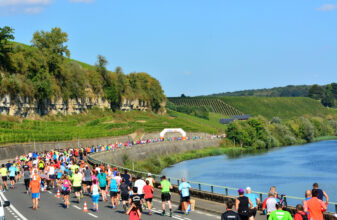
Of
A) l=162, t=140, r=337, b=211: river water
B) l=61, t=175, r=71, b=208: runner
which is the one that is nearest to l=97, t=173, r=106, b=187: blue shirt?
l=61, t=175, r=71, b=208: runner

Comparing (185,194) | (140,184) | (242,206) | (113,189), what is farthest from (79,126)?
(242,206)

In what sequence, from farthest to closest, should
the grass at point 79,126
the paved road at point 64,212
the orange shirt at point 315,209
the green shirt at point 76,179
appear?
the grass at point 79,126 < the green shirt at point 76,179 < the paved road at point 64,212 < the orange shirt at point 315,209

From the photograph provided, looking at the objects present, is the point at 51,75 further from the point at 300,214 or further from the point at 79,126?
the point at 300,214

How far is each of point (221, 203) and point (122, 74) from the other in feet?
359

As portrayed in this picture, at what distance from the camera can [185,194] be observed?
23516mm

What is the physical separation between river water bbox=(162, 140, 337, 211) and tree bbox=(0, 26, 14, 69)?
1209 inches

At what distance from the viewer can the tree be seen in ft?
266

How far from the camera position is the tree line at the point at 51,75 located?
83.3 meters

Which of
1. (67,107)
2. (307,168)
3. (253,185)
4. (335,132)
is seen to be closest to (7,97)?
(67,107)

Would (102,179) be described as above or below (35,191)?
above

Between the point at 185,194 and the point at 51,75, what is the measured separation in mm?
77753

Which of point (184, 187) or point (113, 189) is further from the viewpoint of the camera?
point (113, 189)

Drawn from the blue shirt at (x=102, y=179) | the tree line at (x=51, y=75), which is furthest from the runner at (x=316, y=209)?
the tree line at (x=51, y=75)

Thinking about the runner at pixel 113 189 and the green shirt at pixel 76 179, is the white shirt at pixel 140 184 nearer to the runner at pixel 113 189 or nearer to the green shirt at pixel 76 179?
the runner at pixel 113 189
